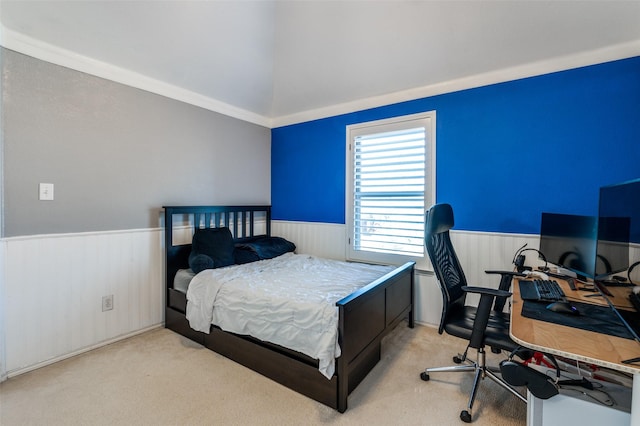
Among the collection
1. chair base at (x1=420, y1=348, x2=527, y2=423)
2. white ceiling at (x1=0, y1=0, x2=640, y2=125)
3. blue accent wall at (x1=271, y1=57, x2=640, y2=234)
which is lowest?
chair base at (x1=420, y1=348, x2=527, y2=423)

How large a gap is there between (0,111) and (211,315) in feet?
6.95

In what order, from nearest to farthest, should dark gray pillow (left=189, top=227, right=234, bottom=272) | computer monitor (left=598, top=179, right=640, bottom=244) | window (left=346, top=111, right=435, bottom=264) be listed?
computer monitor (left=598, top=179, right=640, bottom=244) → dark gray pillow (left=189, top=227, right=234, bottom=272) → window (left=346, top=111, right=435, bottom=264)

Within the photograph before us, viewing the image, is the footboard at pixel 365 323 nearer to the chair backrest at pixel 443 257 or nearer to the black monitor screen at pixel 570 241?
the chair backrest at pixel 443 257

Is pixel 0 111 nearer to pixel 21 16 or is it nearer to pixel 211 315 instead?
pixel 21 16

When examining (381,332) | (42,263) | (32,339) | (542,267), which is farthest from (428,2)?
(32,339)

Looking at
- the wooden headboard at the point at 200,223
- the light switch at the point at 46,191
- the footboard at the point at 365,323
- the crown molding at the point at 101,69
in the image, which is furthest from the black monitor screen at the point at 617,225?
the light switch at the point at 46,191

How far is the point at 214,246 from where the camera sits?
304cm

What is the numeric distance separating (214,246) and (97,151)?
1319 millimetres

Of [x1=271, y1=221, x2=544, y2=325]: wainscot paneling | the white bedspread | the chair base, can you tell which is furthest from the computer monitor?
the white bedspread

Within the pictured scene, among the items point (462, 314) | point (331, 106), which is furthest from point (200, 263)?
point (331, 106)

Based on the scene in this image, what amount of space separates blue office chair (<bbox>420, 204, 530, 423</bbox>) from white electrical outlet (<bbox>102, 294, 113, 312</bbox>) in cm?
272

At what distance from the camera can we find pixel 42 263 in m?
2.28

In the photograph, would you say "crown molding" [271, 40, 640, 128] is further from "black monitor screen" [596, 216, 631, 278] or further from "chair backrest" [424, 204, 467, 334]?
"black monitor screen" [596, 216, 631, 278]

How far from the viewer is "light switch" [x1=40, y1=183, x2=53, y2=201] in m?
2.28
